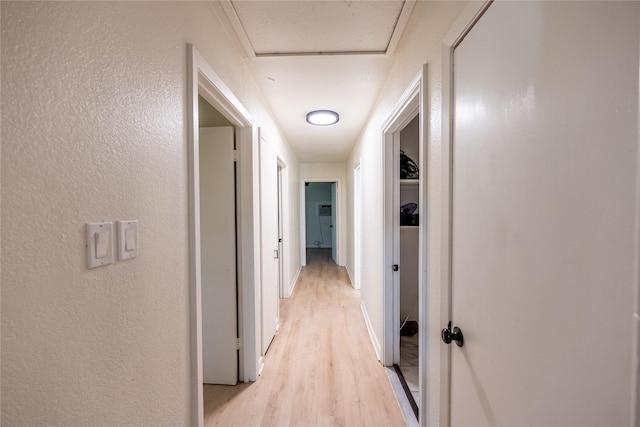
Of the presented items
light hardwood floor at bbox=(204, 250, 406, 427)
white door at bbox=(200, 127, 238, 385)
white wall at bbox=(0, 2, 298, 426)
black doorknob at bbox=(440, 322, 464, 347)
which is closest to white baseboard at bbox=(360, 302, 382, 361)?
light hardwood floor at bbox=(204, 250, 406, 427)

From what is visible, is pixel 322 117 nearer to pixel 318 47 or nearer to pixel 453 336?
pixel 318 47

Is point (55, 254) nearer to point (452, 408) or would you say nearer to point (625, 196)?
point (625, 196)

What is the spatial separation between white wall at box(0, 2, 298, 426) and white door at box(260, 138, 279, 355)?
1.20 meters

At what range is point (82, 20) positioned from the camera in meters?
0.58

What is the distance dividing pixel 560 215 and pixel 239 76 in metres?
1.74

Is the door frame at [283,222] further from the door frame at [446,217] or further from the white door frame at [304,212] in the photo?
the door frame at [446,217]

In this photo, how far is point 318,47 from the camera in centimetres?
155

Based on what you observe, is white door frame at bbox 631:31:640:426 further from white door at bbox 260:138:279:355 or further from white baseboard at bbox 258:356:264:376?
white baseboard at bbox 258:356:264:376

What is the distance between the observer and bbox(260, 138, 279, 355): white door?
219cm

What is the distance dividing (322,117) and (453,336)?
7.47ft

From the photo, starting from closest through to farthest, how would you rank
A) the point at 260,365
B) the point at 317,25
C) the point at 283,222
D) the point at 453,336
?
the point at 453,336
the point at 317,25
the point at 260,365
the point at 283,222

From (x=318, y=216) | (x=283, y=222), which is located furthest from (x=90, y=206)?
(x=318, y=216)

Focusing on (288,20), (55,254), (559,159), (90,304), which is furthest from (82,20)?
(559,159)

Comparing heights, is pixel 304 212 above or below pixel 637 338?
above
